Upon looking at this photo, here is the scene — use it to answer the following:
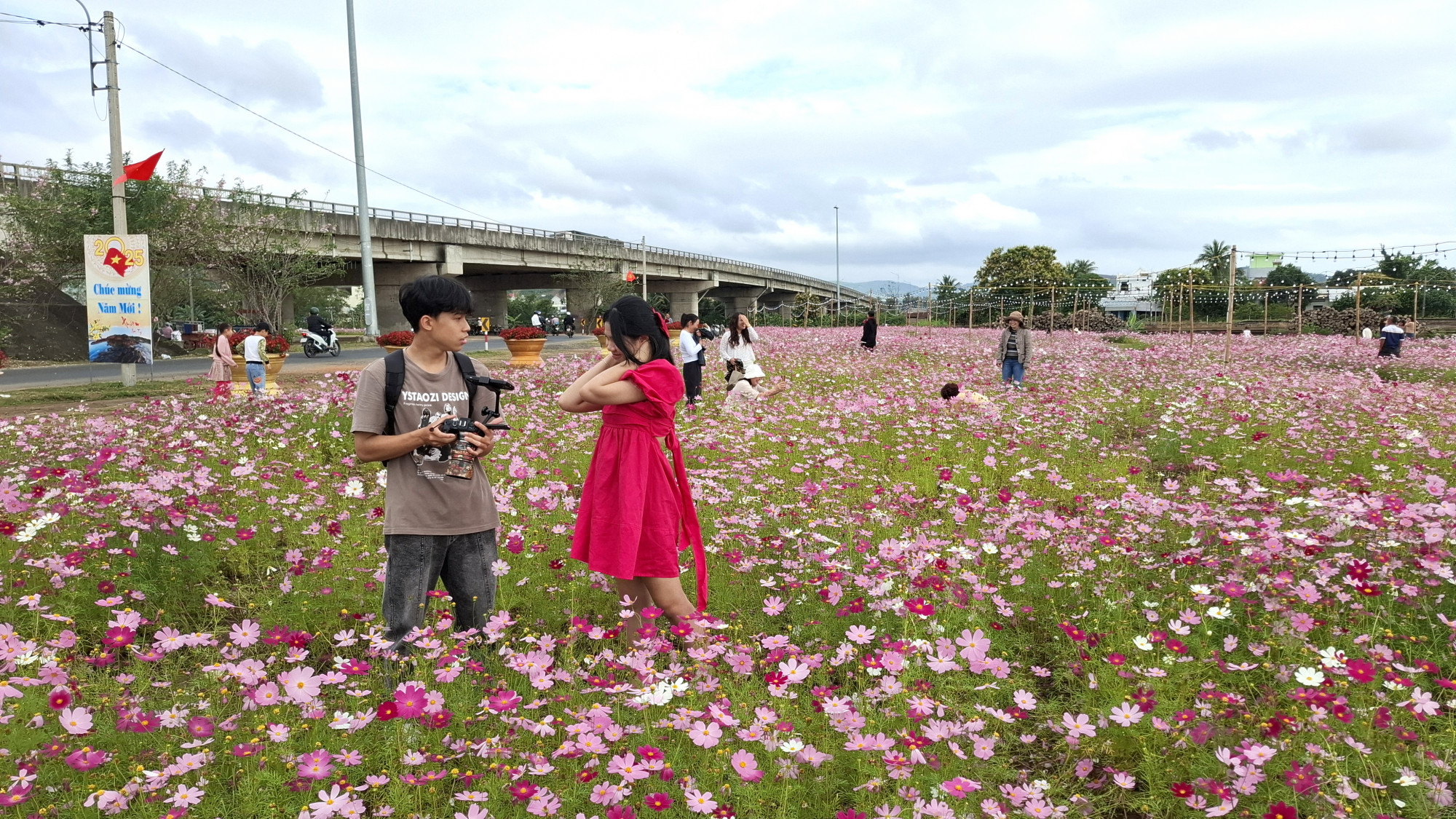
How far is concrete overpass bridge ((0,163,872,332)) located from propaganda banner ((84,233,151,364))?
19.1ft

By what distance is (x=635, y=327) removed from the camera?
331 centimetres

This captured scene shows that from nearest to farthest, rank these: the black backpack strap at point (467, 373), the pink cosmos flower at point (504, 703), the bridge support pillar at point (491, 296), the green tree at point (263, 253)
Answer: the pink cosmos flower at point (504, 703) → the black backpack strap at point (467, 373) → the green tree at point (263, 253) → the bridge support pillar at point (491, 296)

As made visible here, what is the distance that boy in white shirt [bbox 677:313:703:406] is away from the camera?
9906mm

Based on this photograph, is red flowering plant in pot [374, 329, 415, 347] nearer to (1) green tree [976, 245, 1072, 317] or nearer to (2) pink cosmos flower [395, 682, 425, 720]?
(2) pink cosmos flower [395, 682, 425, 720]

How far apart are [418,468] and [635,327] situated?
3.28ft

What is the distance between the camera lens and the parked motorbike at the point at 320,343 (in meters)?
23.9

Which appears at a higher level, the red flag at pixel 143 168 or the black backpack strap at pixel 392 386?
the red flag at pixel 143 168

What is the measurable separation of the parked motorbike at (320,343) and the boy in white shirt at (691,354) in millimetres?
17754

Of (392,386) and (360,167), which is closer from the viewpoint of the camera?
(392,386)

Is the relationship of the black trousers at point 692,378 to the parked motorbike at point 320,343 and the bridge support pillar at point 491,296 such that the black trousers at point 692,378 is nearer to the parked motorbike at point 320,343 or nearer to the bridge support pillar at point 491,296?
the parked motorbike at point 320,343

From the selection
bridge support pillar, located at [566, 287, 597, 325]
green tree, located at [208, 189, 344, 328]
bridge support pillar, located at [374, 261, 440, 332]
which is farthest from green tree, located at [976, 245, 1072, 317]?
green tree, located at [208, 189, 344, 328]

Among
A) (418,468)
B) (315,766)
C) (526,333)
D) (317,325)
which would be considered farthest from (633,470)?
(317,325)

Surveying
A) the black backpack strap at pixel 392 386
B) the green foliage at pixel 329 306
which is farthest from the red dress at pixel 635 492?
the green foliage at pixel 329 306

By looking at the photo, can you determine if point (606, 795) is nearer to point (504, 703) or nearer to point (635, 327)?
point (504, 703)
